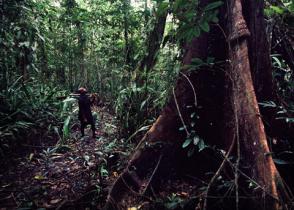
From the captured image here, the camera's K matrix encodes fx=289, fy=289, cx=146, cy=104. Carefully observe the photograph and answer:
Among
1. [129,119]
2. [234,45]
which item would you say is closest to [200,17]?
[234,45]

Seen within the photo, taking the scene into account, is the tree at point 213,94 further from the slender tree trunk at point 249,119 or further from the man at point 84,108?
the man at point 84,108

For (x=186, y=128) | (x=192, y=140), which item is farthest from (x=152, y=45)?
(x=192, y=140)

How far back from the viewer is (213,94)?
3.13 metres

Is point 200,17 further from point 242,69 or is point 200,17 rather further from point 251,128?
point 251,128

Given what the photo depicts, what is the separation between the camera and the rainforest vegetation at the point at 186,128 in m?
2.31

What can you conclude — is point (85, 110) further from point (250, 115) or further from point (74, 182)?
point (250, 115)

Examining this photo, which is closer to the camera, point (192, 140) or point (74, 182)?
point (192, 140)

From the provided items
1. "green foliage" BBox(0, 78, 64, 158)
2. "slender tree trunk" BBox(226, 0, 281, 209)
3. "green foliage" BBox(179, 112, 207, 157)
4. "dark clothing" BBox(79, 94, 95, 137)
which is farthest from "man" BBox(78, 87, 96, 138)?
"slender tree trunk" BBox(226, 0, 281, 209)

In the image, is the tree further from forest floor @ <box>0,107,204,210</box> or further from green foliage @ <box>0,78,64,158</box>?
green foliage @ <box>0,78,64,158</box>

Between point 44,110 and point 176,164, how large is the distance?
13.0ft

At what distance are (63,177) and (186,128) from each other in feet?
6.41

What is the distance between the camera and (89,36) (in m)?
10.5

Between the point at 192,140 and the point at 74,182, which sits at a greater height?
the point at 192,140

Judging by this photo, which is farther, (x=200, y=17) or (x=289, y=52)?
(x=289, y=52)
